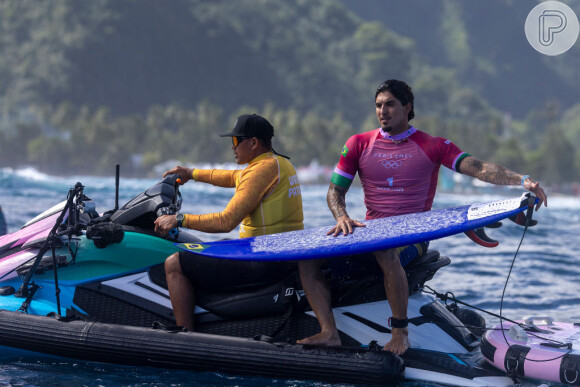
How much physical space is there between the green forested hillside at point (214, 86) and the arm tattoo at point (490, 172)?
93.2 meters

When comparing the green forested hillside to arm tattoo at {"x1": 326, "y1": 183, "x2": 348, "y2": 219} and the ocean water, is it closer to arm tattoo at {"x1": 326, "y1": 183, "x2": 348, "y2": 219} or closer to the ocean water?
the ocean water

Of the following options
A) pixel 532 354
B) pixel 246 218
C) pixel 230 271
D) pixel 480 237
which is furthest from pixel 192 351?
pixel 532 354

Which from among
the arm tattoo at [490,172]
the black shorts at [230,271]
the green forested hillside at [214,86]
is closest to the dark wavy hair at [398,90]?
the arm tattoo at [490,172]

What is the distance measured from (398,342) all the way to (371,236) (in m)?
0.71

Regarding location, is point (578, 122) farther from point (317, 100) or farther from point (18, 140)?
point (18, 140)

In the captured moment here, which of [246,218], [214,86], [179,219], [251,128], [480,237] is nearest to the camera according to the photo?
[179,219]

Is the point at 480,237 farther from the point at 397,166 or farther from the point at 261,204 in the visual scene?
the point at 261,204

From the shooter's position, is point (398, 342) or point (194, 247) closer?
point (398, 342)

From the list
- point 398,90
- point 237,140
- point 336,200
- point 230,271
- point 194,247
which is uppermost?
point 398,90

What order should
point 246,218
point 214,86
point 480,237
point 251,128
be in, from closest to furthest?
point 480,237 → point 251,128 → point 246,218 → point 214,86

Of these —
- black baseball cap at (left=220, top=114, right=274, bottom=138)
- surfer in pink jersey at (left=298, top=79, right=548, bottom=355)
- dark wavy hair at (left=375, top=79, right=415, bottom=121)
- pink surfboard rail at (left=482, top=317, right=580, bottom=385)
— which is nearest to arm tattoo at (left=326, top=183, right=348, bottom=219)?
surfer in pink jersey at (left=298, top=79, right=548, bottom=355)

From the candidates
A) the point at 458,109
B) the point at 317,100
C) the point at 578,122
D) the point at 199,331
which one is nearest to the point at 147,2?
the point at 317,100

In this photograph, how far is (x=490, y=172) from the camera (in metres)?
4.94

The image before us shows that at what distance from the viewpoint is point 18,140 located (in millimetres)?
99938
